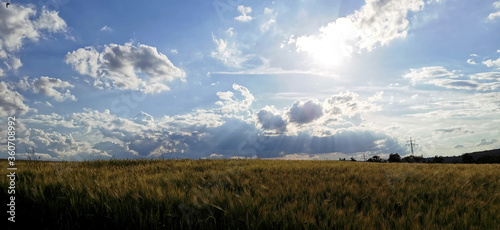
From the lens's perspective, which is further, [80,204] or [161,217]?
[80,204]

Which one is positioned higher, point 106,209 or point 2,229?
point 106,209

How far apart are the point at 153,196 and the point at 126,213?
49 cm

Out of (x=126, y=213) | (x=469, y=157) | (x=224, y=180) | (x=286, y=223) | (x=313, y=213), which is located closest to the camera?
(x=286, y=223)

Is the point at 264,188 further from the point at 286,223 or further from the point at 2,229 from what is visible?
the point at 2,229

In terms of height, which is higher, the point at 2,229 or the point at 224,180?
the point at 224,180

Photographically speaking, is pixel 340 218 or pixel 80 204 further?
pixel 80 204

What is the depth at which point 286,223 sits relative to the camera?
333cm

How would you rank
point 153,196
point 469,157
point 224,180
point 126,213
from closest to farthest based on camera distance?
point 126,213 → point 153,196 → point 224,180 → point 469,157

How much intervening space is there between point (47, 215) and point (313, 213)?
14.0 feet

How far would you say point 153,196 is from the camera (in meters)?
4.54

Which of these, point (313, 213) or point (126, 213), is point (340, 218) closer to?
point (313, 213)

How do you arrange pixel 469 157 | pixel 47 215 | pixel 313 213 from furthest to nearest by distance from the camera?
pixel 469 157 → pixel 47 215 → pixel 313 213

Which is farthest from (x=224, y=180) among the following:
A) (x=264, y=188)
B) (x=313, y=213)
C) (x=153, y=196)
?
(x=313, y=213)

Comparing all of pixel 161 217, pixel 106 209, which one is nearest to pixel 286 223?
pixel 161 217
